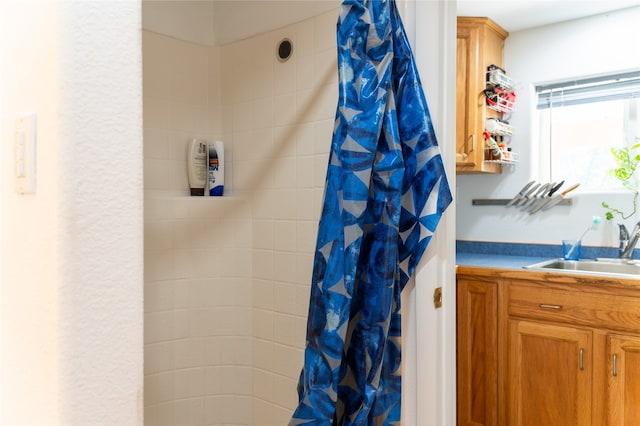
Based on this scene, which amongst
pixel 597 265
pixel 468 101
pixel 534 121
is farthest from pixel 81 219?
pixel 534 121

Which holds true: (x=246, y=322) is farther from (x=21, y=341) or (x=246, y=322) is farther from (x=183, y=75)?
(x=21, y=341)

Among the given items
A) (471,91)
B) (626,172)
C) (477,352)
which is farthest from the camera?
(471,91)

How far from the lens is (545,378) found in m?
2.23

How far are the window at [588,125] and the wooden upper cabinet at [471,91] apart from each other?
45cm

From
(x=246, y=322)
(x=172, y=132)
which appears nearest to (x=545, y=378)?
(x=246, y=322)

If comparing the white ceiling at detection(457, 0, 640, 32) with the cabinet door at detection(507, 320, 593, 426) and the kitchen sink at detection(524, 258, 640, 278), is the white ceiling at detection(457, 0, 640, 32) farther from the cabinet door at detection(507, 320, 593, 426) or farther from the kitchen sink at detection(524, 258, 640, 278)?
the cabinet door at detection(507, 320, 593, 426)

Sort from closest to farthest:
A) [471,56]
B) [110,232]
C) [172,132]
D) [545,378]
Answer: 1. [110,232]
2. [172,132]
3. [545,378]
4. [471,56]

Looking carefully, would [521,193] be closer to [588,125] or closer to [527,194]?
[527,194]

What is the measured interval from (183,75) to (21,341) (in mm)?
1413

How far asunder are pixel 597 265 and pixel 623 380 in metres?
0.66

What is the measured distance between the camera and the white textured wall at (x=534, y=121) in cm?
260

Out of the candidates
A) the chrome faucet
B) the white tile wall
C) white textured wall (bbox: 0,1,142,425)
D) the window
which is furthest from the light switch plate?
the window

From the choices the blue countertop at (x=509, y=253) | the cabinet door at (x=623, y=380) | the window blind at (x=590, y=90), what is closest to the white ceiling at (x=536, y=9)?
the window blind at (x=590, y=90)

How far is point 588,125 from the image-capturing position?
2.74 meters
